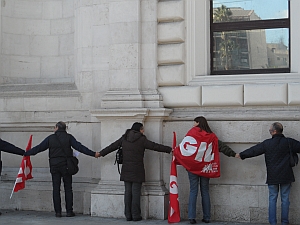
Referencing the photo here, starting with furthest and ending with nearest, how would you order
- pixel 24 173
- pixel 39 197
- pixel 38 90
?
pixel 38 90, pixel 39 197, pixel 24 173

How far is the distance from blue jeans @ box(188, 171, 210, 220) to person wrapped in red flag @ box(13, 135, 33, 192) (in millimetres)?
3117

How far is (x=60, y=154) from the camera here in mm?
11383

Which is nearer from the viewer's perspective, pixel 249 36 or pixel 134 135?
pixel 134 135

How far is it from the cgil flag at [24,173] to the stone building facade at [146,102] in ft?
1.36

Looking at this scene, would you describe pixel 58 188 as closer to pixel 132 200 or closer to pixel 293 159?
pixel 132 200

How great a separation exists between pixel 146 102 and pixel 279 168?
2.60 m

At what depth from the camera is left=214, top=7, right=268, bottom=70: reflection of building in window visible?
1128 cm

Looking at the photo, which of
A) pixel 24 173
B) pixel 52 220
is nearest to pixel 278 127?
pixel 52 220

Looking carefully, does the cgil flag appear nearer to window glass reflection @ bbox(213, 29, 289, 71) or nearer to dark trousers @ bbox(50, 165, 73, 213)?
dark trousers @ bbox(50, 165, 73, 213)

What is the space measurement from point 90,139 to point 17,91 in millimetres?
1829

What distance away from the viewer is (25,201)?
40.5ft

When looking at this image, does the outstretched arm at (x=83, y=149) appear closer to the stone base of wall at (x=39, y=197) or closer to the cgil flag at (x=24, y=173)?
the stone base of wall at (x=39, y=197)

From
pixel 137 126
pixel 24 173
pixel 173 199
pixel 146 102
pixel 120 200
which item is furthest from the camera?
pixel 24 173

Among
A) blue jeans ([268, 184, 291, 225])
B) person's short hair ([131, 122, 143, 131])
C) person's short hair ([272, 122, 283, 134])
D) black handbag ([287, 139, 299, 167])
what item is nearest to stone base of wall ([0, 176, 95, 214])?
person's short hair ([131, 122, 143, 131])
